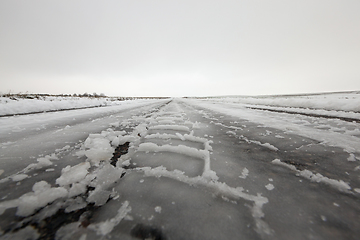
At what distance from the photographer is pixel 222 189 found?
0.99m

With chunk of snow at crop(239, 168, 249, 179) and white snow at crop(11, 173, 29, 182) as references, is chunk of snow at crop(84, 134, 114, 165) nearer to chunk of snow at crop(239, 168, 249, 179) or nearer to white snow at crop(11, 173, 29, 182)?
white snow at crop(11, 173, 29, 182)

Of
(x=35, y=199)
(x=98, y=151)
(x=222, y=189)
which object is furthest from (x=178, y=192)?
(x=98, y=151)

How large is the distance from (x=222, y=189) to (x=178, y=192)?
0.31m

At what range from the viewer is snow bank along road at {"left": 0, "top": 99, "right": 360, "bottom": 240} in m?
0.69

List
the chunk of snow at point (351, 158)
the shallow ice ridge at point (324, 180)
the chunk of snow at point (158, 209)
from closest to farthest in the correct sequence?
the chunk of snow at point (158, 209) < the shallow ice ridge at point (324, 180) < the chunk of snow at point (351, 158)

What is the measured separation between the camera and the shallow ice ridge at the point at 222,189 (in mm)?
745

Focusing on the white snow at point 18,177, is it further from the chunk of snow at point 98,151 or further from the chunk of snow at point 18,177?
the chunk of snow at point 98,151

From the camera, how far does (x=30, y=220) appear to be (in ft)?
2.36

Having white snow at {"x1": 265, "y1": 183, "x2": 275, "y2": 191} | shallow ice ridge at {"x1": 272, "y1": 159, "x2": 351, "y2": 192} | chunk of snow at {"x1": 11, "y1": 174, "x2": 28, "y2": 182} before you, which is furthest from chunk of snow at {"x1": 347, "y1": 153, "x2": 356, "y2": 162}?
chunk of snow at {"x1": 11, "y1": 174, "x2": 28, "y2": 182}

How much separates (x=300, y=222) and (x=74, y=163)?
1.73 m

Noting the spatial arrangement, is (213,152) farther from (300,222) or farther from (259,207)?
(300,222)

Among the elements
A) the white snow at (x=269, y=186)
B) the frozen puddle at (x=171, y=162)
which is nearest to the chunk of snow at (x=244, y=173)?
the white snow at (x=269, y=186)

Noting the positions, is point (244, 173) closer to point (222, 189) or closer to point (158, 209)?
point (222, 189)

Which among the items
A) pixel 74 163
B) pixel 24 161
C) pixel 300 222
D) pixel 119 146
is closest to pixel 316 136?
pixel 300 222
